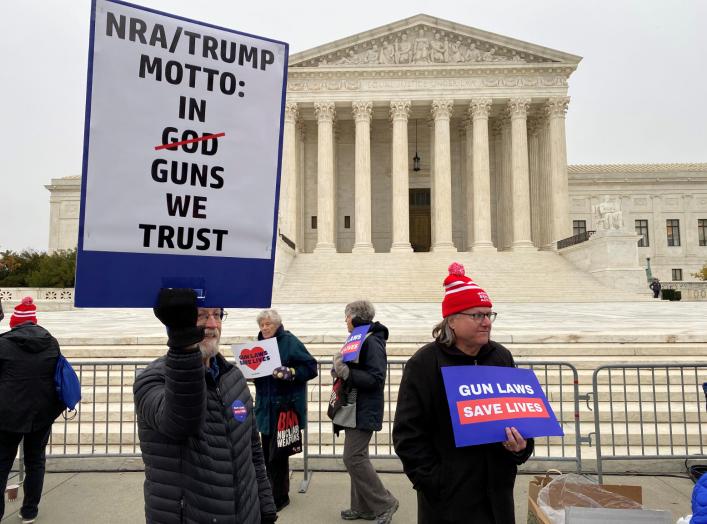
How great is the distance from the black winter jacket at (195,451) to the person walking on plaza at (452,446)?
85cm

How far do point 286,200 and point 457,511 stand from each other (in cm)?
3378

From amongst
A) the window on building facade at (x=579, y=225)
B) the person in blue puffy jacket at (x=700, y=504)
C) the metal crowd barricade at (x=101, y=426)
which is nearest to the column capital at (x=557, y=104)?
the window on building facade at (x=579, y=225)

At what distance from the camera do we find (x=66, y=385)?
169 inches

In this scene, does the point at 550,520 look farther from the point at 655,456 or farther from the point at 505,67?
the point at 505,67

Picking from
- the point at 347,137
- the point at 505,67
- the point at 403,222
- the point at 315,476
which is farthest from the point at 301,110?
the point at 315,476

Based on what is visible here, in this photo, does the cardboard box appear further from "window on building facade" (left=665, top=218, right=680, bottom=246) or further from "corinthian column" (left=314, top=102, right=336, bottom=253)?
"window on building facade" (left=665, top=218, right=680, bottom=246)

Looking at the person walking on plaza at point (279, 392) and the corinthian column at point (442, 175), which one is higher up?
the corinthian column at point (442, 175)

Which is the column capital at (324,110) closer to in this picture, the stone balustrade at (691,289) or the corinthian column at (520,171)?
the corinthian column at (520,171)

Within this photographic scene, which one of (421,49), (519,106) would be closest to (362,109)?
(421,49)

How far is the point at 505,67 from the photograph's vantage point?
35281mm

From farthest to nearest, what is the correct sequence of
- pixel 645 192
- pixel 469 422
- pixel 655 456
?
pixel 645 192 → pixel 655 456 → pixel 469 422

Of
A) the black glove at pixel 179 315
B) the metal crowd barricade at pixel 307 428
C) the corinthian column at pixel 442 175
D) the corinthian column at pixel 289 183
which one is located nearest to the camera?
the black glove at pixel 179 315

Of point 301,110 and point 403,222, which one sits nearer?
point 403,222

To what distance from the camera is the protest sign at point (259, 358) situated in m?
4.42
